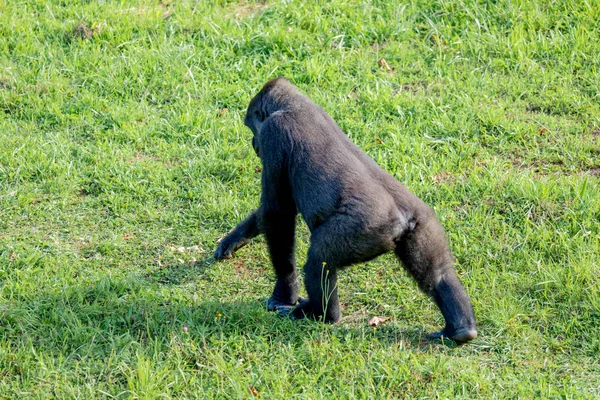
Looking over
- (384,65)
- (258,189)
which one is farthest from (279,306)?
(384,65)

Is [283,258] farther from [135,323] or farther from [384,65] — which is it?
[384,65]

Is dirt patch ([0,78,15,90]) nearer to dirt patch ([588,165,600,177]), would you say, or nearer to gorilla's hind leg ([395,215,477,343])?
gorilla's hind leg ([395,215,477,343])

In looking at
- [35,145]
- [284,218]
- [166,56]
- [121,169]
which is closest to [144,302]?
[284,218]

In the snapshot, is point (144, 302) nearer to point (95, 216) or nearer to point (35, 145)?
point (95, 216)

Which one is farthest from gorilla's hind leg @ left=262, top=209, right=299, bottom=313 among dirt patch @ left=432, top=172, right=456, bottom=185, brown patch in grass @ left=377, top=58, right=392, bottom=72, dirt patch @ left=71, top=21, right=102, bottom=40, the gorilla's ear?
dirt patch @ left=71, top=21, right=102, bottom=40

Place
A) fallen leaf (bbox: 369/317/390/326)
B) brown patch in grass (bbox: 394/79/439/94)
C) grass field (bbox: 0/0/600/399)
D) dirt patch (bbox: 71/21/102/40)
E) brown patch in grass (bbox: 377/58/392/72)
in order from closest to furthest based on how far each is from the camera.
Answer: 1. grass field (bbox: 0/0/600/399)
2. fallen leaf (bbox: 369/317/390/326)
3. brown patch in grass (bbox: 394/79/439/94)
4. brown patch in grass (bbox: 377/58/392/72)
5. dirt patch (bbox: 71/21/102/40)

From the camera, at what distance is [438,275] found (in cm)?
566

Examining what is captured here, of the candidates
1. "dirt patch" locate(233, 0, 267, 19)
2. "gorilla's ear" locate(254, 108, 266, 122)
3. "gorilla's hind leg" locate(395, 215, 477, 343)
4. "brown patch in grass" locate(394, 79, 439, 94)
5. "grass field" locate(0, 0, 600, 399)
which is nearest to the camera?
"grass field" locate(0, 0, 600, 399)

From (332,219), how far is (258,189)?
6.51 feet

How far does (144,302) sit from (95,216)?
4.79 ft

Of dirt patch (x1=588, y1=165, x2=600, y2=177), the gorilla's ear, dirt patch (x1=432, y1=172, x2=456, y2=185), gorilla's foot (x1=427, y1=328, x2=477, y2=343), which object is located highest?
the gorilla's ear

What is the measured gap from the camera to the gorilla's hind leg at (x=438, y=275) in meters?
5.56

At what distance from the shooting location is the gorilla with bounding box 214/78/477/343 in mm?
5461

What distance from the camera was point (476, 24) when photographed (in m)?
9.01
